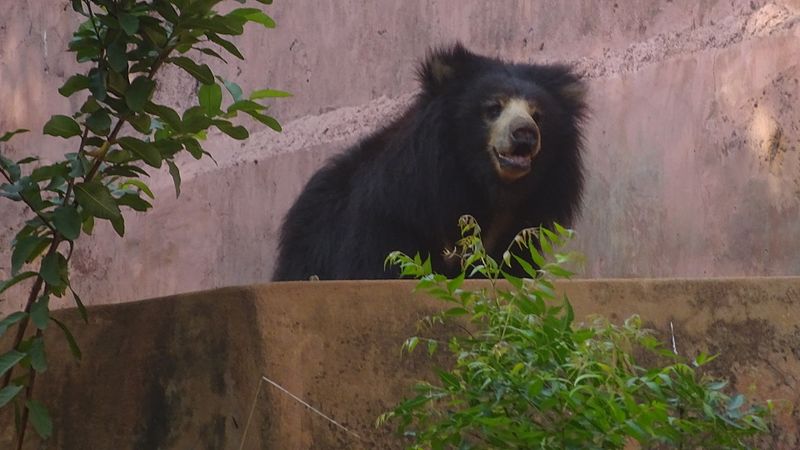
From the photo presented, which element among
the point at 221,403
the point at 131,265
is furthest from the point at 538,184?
the point at 221,403

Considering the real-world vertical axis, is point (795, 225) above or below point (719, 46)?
below

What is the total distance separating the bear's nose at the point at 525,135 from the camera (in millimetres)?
4773

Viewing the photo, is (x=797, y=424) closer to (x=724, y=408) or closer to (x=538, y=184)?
(x=724, y=408)

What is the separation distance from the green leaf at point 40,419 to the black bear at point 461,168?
2.16 meters

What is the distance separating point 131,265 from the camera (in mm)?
6270

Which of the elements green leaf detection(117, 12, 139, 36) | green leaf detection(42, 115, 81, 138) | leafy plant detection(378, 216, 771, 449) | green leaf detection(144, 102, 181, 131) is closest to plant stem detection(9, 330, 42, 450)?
→ green leaf detection(42, 115, 81, 138)

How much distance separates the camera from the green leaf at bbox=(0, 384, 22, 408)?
8.49 feet

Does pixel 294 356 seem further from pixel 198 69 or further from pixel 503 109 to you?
pixel 503 109

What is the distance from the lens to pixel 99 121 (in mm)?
2758

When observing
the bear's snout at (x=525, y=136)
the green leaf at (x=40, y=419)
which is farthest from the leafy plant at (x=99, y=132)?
the bear's snout at (x=525, y=136)

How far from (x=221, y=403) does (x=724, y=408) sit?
38.3 inches

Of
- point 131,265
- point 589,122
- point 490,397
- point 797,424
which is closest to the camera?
point 490,397

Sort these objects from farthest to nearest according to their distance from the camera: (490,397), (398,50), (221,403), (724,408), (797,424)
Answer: (398,50) < (797,424) < (221,403) < (724,408) < (490,397)

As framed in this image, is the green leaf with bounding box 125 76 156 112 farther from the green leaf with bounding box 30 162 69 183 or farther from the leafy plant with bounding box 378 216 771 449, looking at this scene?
the leafy plant with bounding box 378 216 771 449
